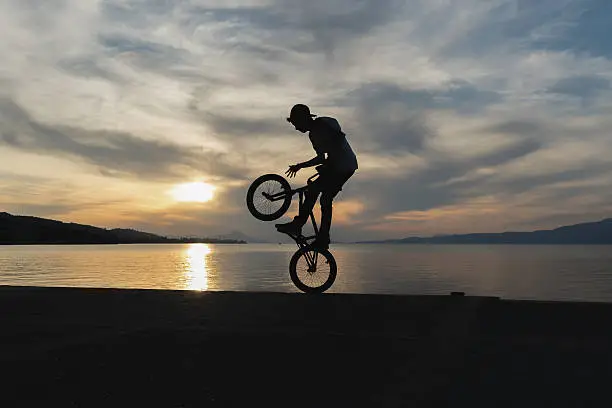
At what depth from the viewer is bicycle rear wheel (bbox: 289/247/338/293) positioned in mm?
12320

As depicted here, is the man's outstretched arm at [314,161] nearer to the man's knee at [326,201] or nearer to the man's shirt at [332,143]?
the man's shirt at [332,143]

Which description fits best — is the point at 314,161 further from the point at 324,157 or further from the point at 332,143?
the point at 332,143

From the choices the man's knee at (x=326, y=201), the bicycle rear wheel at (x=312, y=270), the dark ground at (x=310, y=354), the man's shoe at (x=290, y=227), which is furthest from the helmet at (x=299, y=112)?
the dark ground at (x=310, y=354)

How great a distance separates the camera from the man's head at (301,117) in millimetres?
11461

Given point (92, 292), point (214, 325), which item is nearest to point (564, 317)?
point (214, 325)

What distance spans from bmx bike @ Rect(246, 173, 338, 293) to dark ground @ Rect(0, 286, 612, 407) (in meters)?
2.22

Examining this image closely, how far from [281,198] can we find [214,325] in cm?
464

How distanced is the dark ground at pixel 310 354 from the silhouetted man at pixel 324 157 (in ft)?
8.34

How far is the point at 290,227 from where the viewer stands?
12.1 meters

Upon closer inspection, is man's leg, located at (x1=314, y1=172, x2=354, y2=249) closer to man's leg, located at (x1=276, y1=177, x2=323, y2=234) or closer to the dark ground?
man's leg, located at (x1=276, y1=177, x2=323, y2=234)

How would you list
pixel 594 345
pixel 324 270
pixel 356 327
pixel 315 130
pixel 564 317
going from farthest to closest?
pixel 324 270 < pixel 315 130 < pixel 564 317 < pixel 356 327 < pixel 594 345

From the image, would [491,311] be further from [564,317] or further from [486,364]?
[486,364]

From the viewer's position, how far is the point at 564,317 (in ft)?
27.3

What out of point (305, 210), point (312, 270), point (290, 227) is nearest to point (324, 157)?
point (305, 210)
